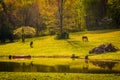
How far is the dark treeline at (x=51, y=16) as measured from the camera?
12294cm

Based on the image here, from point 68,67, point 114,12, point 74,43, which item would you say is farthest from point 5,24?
point 68,67

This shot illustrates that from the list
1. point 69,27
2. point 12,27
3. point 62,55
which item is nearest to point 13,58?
point 62,55

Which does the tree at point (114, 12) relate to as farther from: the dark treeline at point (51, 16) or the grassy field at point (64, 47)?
the grassy field at point (64, 47)

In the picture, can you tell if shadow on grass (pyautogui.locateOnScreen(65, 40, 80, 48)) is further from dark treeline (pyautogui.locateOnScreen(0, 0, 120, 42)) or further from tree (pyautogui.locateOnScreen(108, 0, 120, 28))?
dark treeline (pyautogui.locateOnScreen(0, 0, 120, 42))

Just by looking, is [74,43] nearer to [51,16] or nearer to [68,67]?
[68,67]

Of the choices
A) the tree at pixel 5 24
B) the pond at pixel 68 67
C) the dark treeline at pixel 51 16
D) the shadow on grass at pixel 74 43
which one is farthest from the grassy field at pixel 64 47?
the dark treeline at pixel 51 16

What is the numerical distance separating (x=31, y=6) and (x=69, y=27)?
21.1 metres

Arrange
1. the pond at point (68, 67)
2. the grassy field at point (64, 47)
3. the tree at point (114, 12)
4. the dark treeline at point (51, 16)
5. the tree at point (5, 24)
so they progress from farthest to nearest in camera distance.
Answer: the dark treeline at point (51, 16) → the tree at point (5, 24) → the tree at point (114, 12) → the grassy field at point (64, 47) → the pond at point (68, 67)

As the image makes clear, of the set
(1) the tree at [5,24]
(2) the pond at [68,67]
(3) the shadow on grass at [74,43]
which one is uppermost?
(1) the tree at [5,24]

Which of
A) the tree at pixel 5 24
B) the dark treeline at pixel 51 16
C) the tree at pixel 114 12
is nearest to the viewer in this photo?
the tree at pixel 114 12

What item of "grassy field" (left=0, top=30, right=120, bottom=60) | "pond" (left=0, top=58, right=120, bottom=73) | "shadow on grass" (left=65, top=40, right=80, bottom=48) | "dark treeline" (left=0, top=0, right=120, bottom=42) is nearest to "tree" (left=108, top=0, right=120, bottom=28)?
"dark treeline" (left=0, top=0, right=120, bottom=42)

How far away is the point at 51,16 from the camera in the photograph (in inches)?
4875

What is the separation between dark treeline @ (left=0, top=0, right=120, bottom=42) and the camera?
4840 inches

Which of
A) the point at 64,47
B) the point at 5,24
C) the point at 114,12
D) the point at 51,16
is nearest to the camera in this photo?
the point at 64,47
